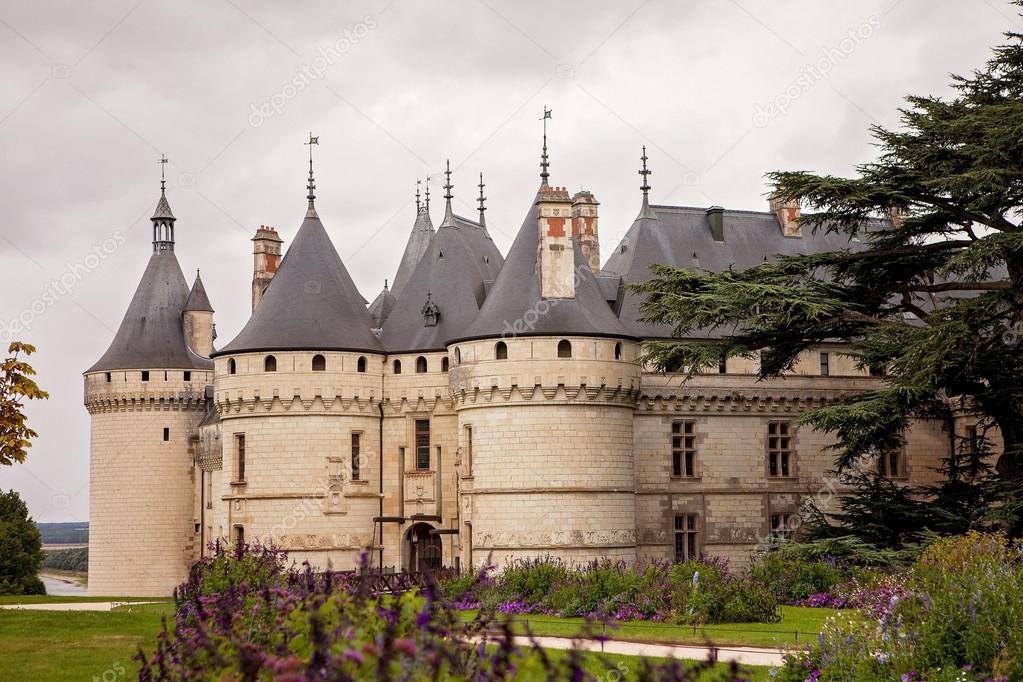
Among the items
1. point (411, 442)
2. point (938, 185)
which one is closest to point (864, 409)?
point (938, 185)

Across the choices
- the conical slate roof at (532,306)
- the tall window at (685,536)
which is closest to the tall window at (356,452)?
the conical slate roof at (532,306)

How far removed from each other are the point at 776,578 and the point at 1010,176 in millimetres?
8568

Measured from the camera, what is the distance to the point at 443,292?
34562 millimetres

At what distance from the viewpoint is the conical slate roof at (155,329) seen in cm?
4209

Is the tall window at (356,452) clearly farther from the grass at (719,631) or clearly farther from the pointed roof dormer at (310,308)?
the grass at (719,631)

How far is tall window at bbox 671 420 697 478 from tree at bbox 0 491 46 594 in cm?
2036

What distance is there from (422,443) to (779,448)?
952 centimetres

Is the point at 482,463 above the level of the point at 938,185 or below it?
below

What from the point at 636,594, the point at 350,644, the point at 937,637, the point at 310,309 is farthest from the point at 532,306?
the point at 350,644

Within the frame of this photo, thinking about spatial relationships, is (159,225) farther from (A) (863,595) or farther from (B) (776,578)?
(A) (863,595)

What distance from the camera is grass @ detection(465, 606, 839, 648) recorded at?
17.5 meters

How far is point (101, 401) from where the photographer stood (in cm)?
4228

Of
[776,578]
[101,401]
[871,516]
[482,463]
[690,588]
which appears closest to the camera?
[690,588]

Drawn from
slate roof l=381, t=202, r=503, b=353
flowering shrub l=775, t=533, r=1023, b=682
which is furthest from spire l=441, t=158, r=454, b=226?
flowering shrub l=775, t=533, r=1023, b=682
